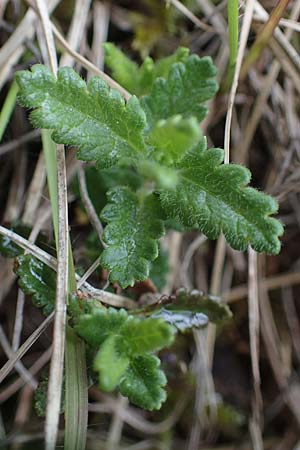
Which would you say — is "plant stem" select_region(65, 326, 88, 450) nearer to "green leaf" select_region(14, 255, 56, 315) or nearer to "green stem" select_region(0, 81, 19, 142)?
"green leaf" select_region(14, 255, 56, 315)

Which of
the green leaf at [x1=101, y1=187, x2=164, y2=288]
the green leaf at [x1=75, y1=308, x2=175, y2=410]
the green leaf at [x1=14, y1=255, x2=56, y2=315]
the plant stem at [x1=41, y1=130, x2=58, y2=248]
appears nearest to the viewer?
the green leaf at [x1=75, y1=308, x2=175, y2=410]

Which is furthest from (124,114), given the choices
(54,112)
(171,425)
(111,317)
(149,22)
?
(171,425)

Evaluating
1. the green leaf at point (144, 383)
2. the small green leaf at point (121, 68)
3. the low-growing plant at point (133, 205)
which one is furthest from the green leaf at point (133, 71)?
the green leaf at point (144, 383)

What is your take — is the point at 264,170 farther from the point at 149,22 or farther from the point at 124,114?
the point at 124,114

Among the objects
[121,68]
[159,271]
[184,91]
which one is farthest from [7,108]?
[159,271]

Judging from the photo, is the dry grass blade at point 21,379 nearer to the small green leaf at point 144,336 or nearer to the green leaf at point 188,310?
the green leaf at point 188,310

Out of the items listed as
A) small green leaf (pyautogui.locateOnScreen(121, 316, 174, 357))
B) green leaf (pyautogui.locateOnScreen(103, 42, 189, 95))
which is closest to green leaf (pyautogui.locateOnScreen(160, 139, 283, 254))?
small green leaf (pyautogui.locateOnScreen(121, 316, 174, 357))
